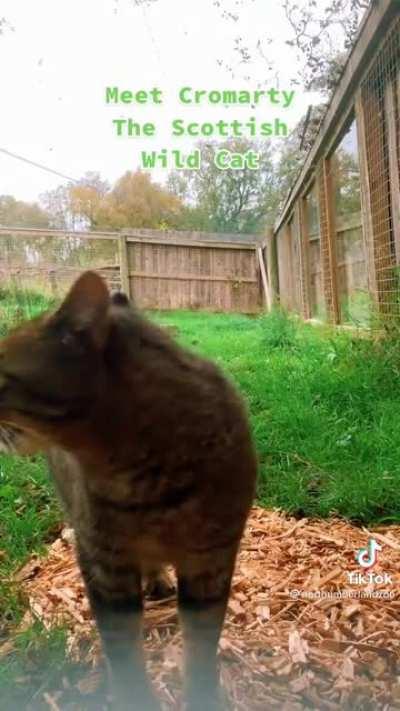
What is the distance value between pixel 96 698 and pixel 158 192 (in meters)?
0.77

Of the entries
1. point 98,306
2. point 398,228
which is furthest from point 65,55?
point 398,228

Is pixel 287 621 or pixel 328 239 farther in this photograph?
pixel 328 239

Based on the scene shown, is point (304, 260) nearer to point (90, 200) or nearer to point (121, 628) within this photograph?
point (90, 200)

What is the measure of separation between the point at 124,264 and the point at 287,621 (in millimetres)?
630

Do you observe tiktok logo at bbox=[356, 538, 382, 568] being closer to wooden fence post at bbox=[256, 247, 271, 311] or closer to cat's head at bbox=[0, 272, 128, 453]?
wooden fence post at bbox=[256, 247, 271, 311]

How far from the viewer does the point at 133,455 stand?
69 centimetres

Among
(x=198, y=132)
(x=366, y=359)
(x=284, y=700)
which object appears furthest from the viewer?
(x=366, y=359)

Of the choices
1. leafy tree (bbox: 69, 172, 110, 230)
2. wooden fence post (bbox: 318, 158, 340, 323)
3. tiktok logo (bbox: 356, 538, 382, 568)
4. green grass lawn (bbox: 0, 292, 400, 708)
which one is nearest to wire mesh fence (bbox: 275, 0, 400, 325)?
wooden fence post (bbox: 318, 158, 340, 323)

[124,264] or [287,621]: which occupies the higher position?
[124,264]

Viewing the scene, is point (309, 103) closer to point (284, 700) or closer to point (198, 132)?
point (198, 132)

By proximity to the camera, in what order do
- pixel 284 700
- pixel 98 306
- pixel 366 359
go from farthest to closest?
pixel 366 359, pixel 284 700, pixel 98 306

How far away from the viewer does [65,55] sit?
1.01 metres

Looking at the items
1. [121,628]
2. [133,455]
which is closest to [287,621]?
[121,628]

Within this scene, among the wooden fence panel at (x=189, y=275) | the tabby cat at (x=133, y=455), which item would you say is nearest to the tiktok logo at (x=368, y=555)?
the tabby cat at (x=133, y=455)
